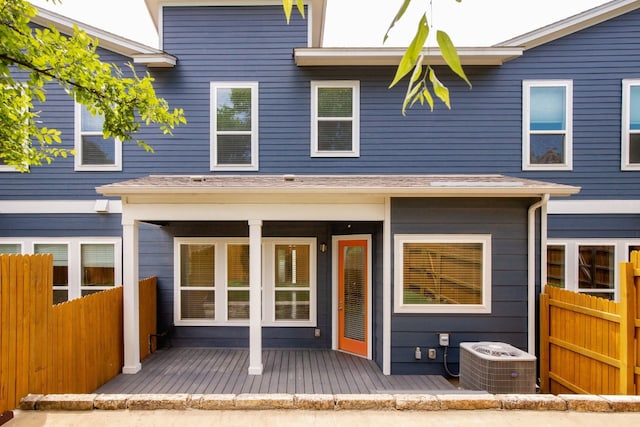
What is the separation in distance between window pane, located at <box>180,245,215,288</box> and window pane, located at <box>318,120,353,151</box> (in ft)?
9.89

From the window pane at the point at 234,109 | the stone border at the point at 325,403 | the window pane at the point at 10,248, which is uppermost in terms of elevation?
the window pane at the point at 234,109

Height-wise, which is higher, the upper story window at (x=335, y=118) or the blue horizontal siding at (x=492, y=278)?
the upper story window at (x=335, y=118)

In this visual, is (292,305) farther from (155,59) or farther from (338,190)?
(155,59)

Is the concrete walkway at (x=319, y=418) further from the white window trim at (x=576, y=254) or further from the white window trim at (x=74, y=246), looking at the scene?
the white window trim at (x=576, y=254)

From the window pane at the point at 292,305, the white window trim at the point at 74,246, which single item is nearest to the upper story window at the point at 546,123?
the window pane at the point at 292,305

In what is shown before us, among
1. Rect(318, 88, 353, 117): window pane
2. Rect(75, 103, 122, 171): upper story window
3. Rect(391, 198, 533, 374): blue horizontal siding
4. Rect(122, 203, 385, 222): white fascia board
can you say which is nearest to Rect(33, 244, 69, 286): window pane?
Rect(75, 103, 122, 171): upper story window

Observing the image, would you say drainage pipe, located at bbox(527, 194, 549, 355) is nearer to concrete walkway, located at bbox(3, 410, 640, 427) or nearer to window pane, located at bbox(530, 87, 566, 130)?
window pane, located at bbox(530, 87, 566, 130)

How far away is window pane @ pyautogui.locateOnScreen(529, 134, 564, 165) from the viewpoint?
6.82m

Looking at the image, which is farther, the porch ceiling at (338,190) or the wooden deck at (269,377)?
the porch ceiling at (338,190)

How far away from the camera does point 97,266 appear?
689cm

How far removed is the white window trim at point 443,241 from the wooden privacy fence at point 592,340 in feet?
2.77

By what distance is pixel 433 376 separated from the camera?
5262 mm

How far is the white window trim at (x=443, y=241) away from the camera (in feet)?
17.5

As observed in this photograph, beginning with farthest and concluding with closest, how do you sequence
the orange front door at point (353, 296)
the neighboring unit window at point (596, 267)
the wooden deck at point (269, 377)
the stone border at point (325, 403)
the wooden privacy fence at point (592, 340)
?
the neighboring unit window at point (596, 267) → the orange front door at point (353, 296) → the wooden deck at point (269, 377) → the wooden privacy fence at point (592, 340) → the stone border at point (325, 403)
